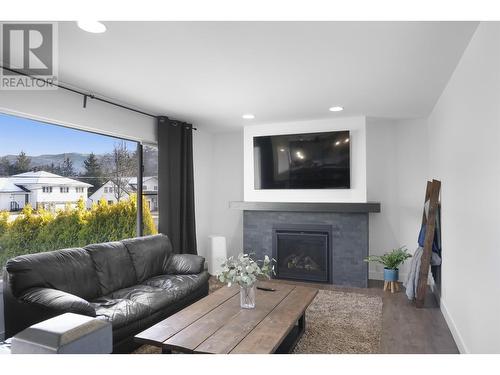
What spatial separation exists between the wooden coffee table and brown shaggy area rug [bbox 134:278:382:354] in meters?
0.19

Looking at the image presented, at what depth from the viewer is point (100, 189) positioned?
4.00 metres

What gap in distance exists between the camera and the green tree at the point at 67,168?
3.56 m

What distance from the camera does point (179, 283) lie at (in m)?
3.41

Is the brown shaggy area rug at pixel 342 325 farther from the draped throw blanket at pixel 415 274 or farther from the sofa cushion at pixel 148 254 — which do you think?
the sofa cushion at pixel 148 254

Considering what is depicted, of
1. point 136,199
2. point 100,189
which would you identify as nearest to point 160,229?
point 136,199

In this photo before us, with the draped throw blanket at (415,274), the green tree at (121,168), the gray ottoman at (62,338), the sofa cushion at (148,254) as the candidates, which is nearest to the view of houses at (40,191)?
the green tree at (121,168)

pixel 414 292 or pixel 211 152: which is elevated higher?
pixel 211 152

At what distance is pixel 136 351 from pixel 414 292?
3.12 meters

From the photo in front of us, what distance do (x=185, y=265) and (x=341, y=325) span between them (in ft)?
5.88

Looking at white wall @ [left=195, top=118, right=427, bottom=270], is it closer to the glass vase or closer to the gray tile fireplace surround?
the gray tile fireplace surround

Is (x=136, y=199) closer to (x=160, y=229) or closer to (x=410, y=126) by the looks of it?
(x=160, y=229)

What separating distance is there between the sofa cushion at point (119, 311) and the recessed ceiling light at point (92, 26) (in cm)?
197

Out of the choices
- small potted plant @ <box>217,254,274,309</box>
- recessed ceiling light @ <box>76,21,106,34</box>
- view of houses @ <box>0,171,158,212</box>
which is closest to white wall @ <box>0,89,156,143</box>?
view of houses @ <box>0,171,158,212</box>

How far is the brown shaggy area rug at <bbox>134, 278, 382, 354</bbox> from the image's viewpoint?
109 inches
